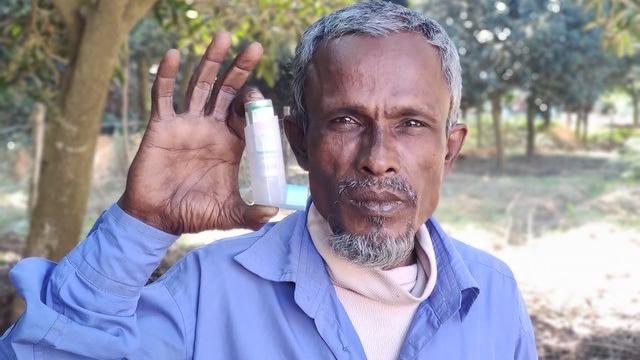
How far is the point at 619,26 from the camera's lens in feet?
14.9

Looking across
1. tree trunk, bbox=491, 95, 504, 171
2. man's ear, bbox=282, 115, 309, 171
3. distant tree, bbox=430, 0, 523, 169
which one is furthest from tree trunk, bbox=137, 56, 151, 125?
tree trunk, bbox=491, 95, 504, 171

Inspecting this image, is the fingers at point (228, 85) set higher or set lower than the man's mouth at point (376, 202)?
higher

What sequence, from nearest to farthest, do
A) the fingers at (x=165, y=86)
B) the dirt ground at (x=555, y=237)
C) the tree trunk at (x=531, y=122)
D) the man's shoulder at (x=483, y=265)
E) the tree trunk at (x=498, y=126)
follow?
the fingers at (x=165, y=86)
the man's shoulder at (x=483, y=265)
the dirt ground at (x=555, y=237)
the tree trunk at (x=498, y=126)
the tree trunk at (x=531, y=122)

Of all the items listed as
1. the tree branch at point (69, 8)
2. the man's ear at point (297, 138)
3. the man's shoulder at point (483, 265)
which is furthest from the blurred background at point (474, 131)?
the man's shoulder at point (483, 265)

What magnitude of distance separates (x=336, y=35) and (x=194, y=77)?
1.03ft

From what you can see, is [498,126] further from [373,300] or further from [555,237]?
[373,300]

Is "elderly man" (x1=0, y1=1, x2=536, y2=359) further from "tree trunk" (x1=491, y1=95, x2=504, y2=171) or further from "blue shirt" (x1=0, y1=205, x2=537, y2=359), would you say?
"tree trunk" (x1=491, y1=95, x2=504, y2=171)

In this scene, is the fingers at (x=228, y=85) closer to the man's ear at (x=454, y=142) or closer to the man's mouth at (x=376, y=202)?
the man's mouth at (x=376, y=202)

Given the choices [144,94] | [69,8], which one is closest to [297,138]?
[69,8]

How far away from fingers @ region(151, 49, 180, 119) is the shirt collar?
334 mm

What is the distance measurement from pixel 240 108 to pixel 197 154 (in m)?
0.14

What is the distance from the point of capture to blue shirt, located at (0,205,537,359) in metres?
1.19

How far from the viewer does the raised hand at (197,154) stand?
1.32m

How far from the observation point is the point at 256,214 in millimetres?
1445
